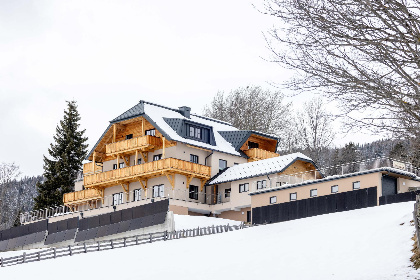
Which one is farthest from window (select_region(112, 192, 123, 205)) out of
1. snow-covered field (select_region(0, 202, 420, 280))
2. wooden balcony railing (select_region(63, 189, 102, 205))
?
snow-covered field (select_region(0, 202, 420, 280))

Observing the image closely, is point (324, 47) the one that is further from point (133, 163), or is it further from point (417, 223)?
point (133, 163)

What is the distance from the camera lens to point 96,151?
64938mm

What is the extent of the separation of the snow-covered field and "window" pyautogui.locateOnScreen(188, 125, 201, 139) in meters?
17.1

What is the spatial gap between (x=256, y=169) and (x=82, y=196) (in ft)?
56.6

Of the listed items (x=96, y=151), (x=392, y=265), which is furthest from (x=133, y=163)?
(x=392, y=265)

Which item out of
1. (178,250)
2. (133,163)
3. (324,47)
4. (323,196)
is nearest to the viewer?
(324,47)

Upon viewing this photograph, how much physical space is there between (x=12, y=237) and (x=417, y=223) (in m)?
46.6

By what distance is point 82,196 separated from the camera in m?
64.4

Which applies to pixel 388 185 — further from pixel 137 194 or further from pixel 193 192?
pixel 137 194

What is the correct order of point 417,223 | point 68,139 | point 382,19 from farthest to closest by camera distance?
point 68,139, point 417,223, point 382,19

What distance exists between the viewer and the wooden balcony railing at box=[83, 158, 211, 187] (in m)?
56.4

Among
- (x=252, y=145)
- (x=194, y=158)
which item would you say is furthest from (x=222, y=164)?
(x=252, y=145)

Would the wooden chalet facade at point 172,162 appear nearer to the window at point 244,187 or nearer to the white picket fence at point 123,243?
the window at point 244,187

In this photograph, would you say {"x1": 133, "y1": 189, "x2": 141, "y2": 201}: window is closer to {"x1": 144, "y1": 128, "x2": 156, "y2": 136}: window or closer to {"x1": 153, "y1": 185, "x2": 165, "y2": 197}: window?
{"x1": 153, "y1": 185, "x2": 165, "y2": 197}: window
